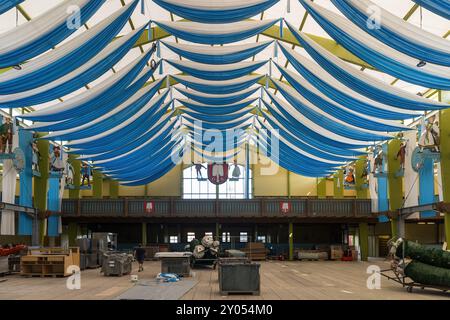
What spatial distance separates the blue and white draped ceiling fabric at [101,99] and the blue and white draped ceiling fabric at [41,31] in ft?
12.4

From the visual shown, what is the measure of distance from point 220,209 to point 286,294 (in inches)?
786

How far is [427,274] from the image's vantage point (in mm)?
14516

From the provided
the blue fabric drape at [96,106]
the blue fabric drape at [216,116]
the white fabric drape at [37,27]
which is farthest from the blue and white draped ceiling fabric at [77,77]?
the blue fabric drape at [216,116]

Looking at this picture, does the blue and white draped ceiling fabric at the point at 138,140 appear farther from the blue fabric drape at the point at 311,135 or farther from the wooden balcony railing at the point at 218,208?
the wooden balcony railing at the point at 218,208

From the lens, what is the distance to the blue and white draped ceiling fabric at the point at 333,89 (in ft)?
54.7

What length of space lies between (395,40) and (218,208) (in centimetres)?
2242

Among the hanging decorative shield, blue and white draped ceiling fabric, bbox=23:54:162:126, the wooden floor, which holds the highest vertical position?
blue and white draped ceiling fabric, bbox=23:54:162:126

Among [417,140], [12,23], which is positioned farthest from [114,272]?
[417,140]

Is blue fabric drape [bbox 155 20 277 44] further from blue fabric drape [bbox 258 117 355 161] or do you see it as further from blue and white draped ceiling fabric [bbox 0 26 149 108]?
blue fabric drape [bbox 258 117 355 161]

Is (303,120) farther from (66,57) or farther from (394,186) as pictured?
(66,57)

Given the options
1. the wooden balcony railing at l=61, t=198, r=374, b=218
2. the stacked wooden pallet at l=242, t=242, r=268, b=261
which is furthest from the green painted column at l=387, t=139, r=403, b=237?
the stacked wooden pallet at l=242, t=242, r=268, b=261

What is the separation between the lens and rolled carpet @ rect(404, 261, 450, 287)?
1417 cm

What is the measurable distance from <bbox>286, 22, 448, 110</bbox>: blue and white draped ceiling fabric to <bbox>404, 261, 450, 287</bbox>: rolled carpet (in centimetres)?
430

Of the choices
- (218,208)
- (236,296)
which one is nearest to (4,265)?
(236,296)
